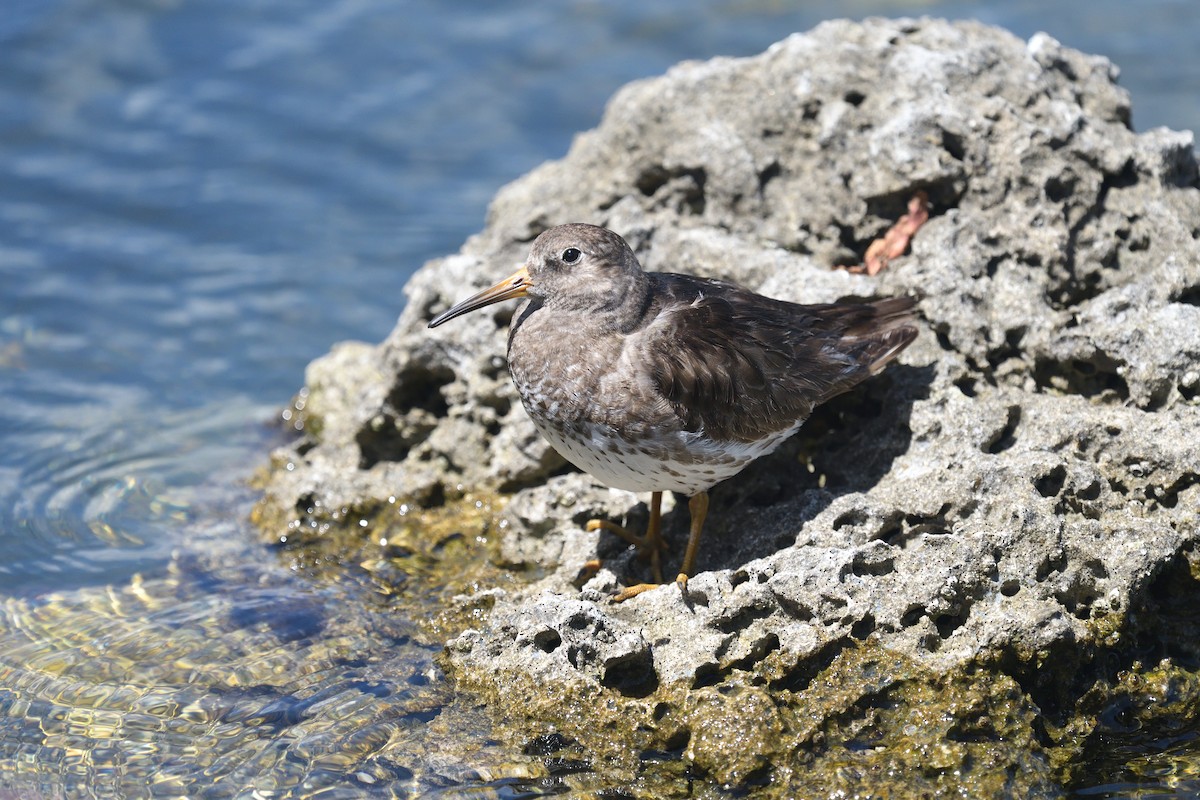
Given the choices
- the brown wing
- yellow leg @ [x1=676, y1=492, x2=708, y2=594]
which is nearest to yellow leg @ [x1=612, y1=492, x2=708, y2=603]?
yellow leg @ [x1=676, y1=492, x2=708, y2=594]

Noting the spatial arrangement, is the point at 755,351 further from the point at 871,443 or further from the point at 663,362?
the point at 871,443

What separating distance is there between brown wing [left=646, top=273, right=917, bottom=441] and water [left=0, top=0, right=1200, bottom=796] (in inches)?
67.0

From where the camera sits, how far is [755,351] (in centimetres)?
554

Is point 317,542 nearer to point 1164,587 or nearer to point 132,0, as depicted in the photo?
point 1164,587

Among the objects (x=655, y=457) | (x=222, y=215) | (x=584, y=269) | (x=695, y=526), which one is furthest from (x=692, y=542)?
(x=222, y=215)

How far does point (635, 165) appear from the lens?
702cm

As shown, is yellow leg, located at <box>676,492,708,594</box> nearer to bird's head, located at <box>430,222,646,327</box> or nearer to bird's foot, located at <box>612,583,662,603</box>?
bird's foot, located at <box>612,583,662,603</box>

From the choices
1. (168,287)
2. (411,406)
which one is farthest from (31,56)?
A: (411,406)

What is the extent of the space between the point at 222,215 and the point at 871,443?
7.16 meters

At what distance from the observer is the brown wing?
5348mm

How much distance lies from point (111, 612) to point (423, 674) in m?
1.96

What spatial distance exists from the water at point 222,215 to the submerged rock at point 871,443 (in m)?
0.93

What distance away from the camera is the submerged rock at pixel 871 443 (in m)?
4.71

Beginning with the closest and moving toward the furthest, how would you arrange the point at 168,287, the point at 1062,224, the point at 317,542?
the point at 1062,224 → the point at 317,542 → the point at 168,287
